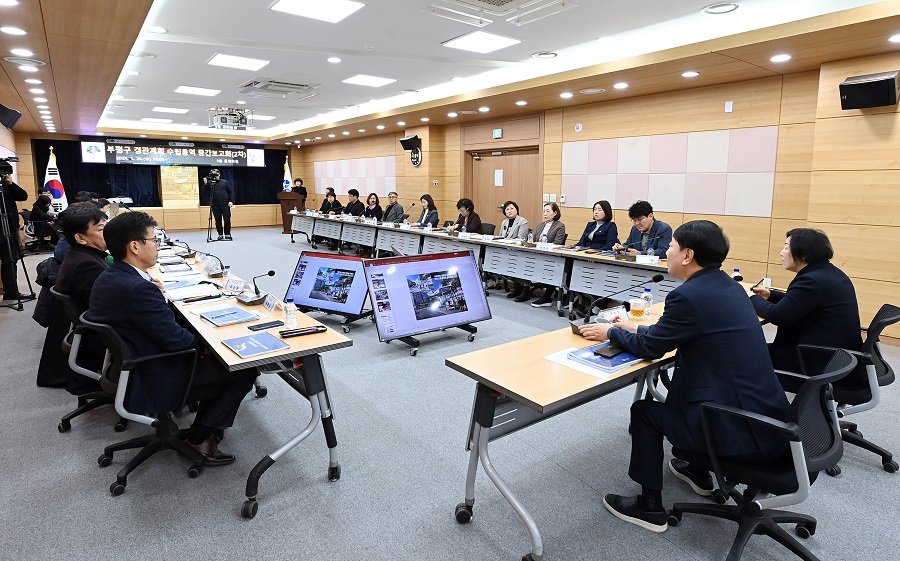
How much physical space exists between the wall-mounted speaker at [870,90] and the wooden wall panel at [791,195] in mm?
1075

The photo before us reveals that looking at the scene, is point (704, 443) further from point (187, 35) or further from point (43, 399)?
point (187, 35)

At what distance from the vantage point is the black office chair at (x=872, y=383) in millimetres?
2412

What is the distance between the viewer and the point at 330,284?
5.00 meters

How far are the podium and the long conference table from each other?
18.5 ft

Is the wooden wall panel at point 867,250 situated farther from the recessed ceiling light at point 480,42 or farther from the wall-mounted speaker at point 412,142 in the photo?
the wall-mounted speaker at point 412,142

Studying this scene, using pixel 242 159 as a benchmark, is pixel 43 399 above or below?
below

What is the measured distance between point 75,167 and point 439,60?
12153 millimetres

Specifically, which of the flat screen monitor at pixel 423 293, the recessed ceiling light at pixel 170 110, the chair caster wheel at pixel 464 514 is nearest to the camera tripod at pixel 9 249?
the flat screen monitor at pixel 423 293

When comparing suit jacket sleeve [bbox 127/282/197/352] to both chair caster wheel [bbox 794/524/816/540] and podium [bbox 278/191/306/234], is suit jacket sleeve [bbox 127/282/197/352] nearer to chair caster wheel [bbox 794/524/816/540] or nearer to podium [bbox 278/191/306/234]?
chair caster wheel [bbox 794/524/816/540]

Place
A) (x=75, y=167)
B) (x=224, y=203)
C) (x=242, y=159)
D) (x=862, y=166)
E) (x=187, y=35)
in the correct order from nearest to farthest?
(x=862, y=166), (x=187, y=35), (x=224, y=203), (x=75, y=167), (x=242, y=159)

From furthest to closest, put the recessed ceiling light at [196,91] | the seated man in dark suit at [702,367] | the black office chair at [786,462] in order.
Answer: the recessed ceiling light at [196,91] < the seated man in dark suit at [702,367] < the black office chair at [786,462]

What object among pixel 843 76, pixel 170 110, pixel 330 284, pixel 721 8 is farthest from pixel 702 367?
pixel 170 110

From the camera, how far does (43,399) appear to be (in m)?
3.37

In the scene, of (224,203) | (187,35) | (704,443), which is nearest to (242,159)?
(224,203)
